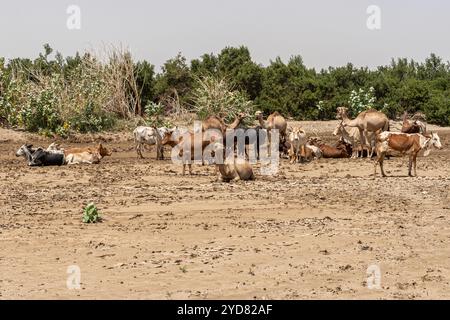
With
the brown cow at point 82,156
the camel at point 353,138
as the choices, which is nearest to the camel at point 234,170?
the brown cow at point 82,156

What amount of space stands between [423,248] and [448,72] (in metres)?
44.2

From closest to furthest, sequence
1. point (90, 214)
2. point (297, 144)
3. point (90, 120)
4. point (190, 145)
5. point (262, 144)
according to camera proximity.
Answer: point (90, 214) → point (190, 145) → point (297, 144) → point (262, 144) → point (90, 120)

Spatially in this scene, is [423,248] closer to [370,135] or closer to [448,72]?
Answer: [370,135]

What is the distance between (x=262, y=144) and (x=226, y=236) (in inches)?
489

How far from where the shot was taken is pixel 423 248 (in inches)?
421

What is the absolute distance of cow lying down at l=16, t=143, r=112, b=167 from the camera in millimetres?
21516

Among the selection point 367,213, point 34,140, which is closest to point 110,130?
point 34,140

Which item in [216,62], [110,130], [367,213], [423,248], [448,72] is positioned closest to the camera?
[423,248]

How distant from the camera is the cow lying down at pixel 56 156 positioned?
2152 cm

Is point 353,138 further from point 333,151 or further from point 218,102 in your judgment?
point 218,102

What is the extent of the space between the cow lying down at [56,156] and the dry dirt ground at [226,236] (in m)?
1.92

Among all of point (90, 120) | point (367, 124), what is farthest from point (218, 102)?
point (367, 124)

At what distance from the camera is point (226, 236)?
1167 centimetres
